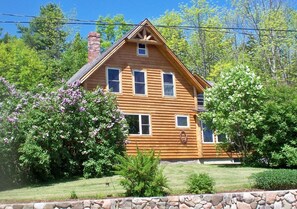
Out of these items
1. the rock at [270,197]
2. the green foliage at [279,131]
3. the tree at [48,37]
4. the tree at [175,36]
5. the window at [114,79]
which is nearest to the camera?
the rock at [270,197]

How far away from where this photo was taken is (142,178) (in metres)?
11.8

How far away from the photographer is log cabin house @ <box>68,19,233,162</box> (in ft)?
79.6

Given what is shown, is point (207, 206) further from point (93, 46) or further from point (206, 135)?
point (93, 46)

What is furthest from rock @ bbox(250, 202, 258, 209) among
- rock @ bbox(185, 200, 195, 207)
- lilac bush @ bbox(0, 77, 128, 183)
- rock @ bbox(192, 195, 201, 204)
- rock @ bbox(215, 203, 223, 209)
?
lilac bush @ bbox(0, 77, 128, 183)

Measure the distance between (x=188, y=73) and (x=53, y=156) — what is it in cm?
1136

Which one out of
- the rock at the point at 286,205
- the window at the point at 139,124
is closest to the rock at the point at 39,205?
the rock at the point at 286,205

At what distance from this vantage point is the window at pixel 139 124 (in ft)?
80.0

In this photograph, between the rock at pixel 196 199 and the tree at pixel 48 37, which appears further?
the tree at pixel 48 37

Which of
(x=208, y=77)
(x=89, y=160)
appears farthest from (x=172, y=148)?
(x=208, y=77)

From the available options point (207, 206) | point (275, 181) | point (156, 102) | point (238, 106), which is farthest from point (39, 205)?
point (156, 102)

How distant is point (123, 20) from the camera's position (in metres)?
49.6

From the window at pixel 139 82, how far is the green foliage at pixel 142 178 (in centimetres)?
1318

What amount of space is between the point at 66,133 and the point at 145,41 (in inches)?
375

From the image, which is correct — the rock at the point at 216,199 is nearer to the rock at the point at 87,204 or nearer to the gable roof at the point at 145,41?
the rock at the point at 87,204
